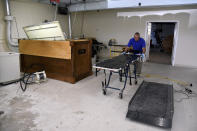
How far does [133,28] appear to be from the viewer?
23.8 ft

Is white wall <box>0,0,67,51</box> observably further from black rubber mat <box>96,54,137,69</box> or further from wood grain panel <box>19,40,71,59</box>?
black rubber mat <box>96,54,137,69</box>

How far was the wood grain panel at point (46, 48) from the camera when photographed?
396cm

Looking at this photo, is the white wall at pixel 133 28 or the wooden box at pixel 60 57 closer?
the wooden box at pixel 60 57

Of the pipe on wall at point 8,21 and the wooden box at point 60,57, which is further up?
the pipe on wall at point 8,21

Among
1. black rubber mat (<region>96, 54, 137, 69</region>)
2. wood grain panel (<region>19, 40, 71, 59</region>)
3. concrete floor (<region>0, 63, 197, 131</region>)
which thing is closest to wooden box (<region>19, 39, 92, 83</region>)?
wood grain panel (<region>19, 40, 71, 59</region>)

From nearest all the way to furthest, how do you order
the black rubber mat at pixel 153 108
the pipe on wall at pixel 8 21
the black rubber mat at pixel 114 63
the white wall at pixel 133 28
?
the black rubber mat at pixel 153 108
the black rubber mat at pixel 114 63
the pipe on wall at pixel 8 21
the white wall at pixel 133 28

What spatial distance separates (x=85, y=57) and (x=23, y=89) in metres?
2.02

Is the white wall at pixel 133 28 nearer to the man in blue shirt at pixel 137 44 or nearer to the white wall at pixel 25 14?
the white wall at pixel 25 14

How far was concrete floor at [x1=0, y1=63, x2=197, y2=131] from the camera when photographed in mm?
2305

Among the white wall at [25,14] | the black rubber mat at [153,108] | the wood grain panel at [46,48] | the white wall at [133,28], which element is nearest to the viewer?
the black rubber mat at [153,108]

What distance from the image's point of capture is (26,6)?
245 inches

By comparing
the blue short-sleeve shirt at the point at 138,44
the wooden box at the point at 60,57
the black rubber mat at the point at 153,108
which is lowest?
the black rubber mat at the point at 153,108

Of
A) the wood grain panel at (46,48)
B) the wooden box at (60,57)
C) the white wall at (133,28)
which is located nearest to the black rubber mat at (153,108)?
the wooden box at (60,57)

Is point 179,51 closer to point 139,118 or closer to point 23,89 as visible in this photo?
point 139,118
